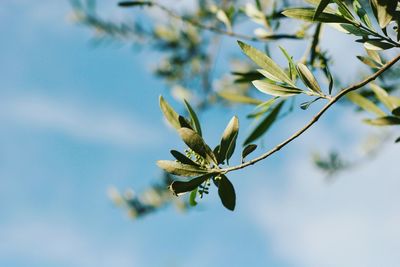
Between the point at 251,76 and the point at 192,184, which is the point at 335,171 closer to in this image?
the point at 251,76

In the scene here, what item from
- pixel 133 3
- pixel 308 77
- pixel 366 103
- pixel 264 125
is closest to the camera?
pixel 308 77

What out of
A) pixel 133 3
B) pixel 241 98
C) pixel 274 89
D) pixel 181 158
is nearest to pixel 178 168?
pixel 181 158

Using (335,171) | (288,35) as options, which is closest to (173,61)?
(335,171)

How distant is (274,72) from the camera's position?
0.82m

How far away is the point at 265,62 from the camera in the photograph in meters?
0.81

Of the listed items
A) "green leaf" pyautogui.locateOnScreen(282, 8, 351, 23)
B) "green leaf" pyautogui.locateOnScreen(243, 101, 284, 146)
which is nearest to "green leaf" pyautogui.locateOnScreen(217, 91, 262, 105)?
"green leaf" pyautogui.locateOnScreen(243, 101, 284, 146)

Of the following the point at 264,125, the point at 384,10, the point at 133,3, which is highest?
the point at 133,3

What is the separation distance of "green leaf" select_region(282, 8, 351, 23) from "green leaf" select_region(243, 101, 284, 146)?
1.24 feet

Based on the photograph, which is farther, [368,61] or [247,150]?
[368,61]

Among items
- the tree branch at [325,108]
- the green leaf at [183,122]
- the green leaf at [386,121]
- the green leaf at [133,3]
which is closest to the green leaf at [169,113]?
the green leaf at [183,122]

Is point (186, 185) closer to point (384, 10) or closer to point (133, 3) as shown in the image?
point (384, 10)

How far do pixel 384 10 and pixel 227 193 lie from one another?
38 cm

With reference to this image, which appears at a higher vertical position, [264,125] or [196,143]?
[264,125]

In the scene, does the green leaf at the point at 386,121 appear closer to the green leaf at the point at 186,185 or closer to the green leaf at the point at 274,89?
the green leaf at the point at 274,89
